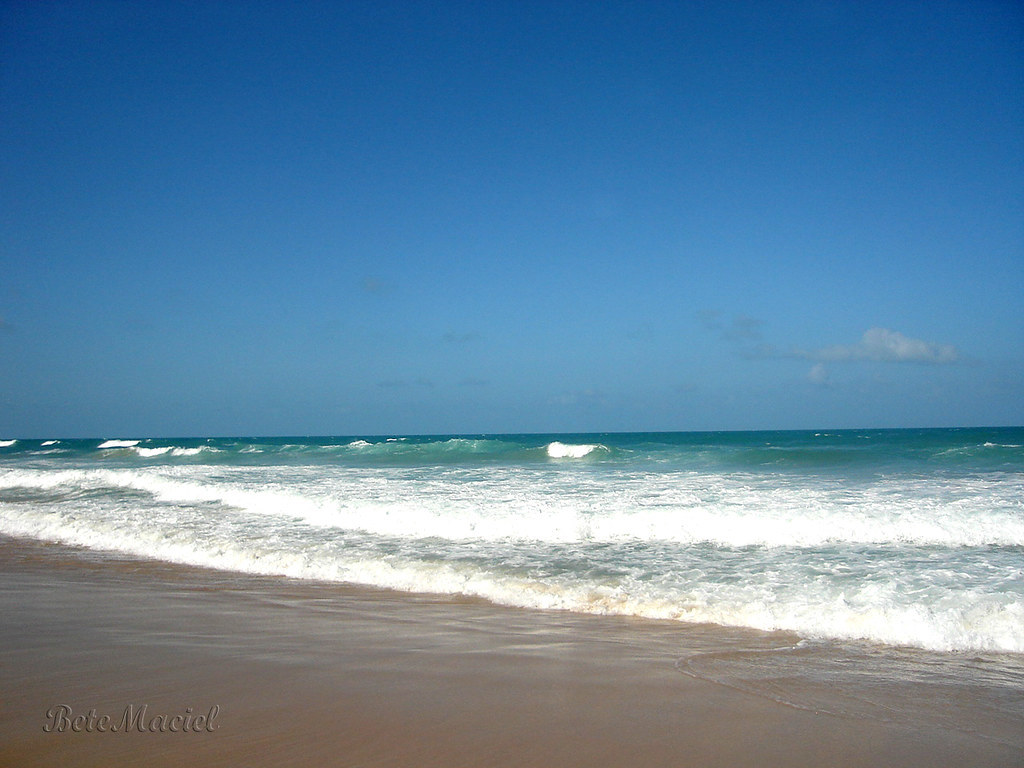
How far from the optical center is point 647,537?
988cm

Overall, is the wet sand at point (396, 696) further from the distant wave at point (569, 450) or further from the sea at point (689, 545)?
the distant wave at point (569, 450)

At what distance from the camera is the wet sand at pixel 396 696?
3.19m

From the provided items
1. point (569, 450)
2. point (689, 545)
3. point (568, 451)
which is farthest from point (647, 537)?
point (569, 450)

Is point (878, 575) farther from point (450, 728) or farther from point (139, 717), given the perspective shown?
point (139, 717)

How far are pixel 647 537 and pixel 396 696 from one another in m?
6.65

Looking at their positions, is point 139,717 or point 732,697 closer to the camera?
point 139,717

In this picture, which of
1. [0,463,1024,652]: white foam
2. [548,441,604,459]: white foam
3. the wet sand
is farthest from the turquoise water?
[548,441,604,459]: white foam

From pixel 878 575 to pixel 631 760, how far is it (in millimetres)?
5231

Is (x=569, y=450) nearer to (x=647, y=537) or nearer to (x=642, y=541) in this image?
(x=647, y=537)

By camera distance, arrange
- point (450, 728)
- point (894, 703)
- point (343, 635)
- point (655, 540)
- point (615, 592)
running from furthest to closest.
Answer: point (655, 540) < point (615, 592) < point (343, 635) < point (894, 703) < point (450, 728)

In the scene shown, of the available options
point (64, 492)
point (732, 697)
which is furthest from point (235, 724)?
point (64, 492)

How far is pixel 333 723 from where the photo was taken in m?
3.48

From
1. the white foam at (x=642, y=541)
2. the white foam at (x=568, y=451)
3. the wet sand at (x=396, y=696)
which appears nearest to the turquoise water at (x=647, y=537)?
the white foam at (x=642, y=541)

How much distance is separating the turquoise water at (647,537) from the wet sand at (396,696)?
1002mm
